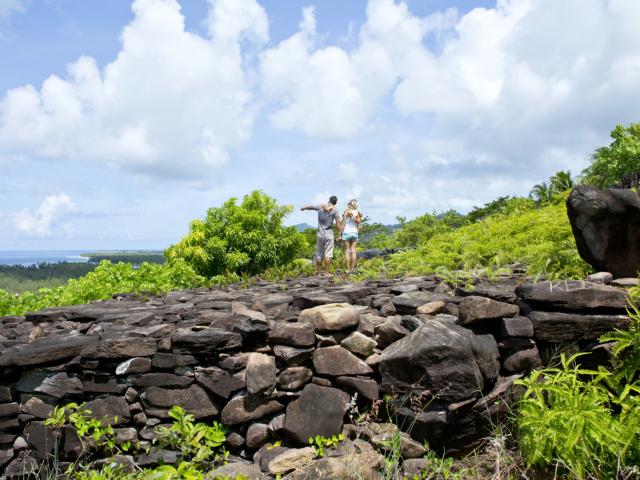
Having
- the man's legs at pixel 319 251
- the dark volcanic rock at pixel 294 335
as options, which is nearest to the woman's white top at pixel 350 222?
the man's legs at pixel 319 251

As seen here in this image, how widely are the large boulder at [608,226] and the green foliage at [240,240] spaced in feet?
41.9

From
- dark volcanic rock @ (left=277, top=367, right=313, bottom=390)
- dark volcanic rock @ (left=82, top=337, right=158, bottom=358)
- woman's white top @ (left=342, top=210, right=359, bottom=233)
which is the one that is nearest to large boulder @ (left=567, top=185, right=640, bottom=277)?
dark volcanic rock @ (left=277, top=367, right=313, bottom=390)

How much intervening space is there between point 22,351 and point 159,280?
20.6ft

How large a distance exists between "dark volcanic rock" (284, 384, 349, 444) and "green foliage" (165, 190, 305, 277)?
1258cm

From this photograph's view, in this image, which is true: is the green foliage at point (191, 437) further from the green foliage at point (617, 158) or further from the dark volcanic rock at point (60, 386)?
the green foliage at point (617, 158)

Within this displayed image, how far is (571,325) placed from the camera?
4.59m

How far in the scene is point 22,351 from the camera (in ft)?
15.9

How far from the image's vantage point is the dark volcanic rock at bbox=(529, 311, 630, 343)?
4562 millimetres

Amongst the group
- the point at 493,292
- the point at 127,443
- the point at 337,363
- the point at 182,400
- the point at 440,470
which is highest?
the point at 493,292

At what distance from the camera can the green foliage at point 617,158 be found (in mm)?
21609

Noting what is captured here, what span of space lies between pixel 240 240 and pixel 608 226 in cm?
1329

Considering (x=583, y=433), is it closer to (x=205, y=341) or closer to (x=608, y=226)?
(x=608, y=226)

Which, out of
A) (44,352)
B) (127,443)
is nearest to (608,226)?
(127,443)

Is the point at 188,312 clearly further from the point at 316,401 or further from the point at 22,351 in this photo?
the point at 316,401
